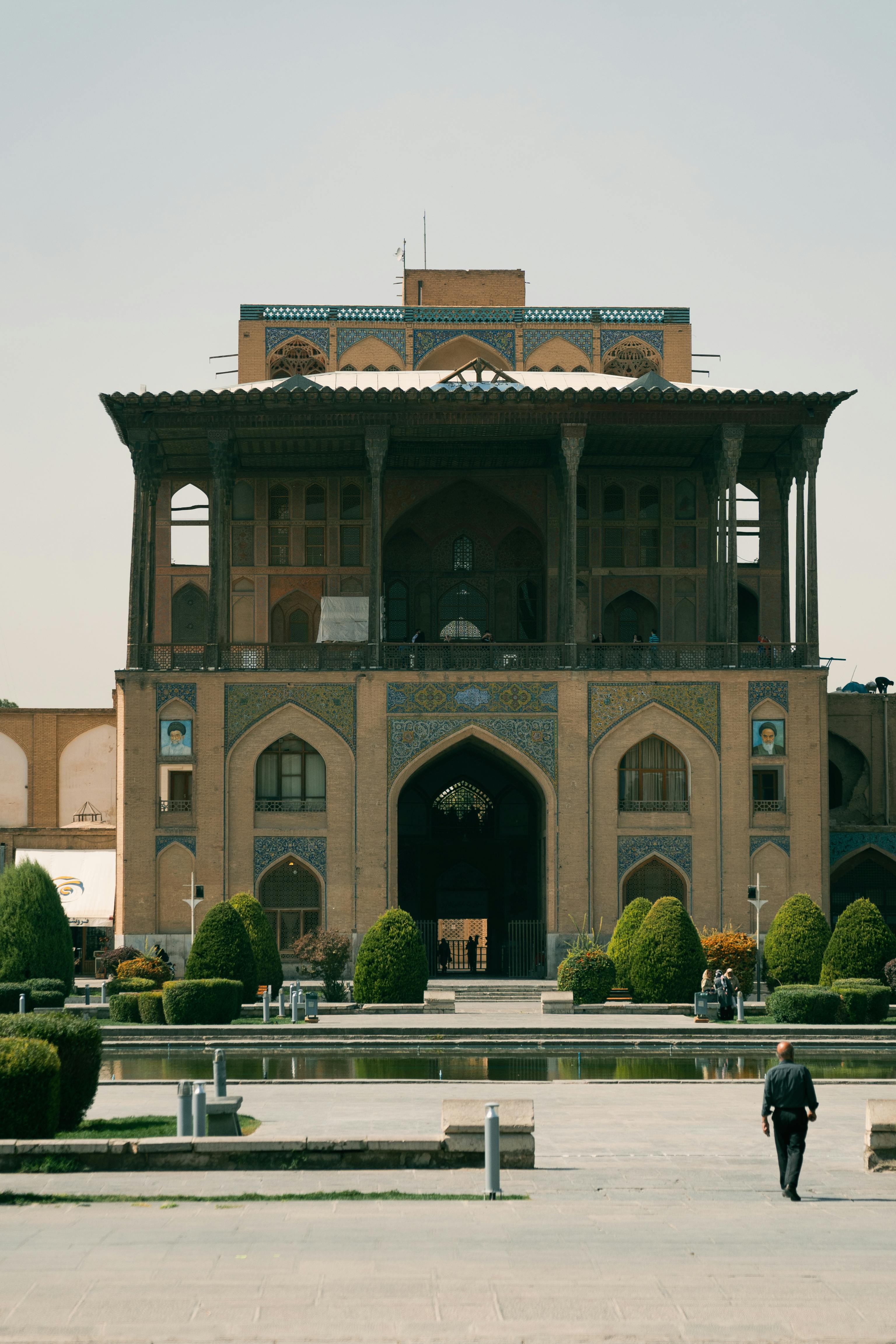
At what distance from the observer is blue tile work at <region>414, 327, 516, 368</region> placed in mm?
47312

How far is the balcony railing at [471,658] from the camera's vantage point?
36625 mm

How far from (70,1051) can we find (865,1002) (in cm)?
1529

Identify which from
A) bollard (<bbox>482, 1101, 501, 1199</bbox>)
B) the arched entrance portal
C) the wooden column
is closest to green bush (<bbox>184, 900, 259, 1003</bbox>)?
the wooden column

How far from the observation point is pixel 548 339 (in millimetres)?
47281

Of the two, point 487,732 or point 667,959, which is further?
point 487,732

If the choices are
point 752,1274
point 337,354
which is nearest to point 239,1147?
point 752,1274

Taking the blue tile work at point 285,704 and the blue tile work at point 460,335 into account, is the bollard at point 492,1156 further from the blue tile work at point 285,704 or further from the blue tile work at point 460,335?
the blue tile work at point 460,335

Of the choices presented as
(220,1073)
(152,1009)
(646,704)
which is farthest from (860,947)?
(220,1073)

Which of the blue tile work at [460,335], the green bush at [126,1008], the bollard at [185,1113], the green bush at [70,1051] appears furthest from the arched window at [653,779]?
the bollard at [185,1113]

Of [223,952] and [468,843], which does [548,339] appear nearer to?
[468,843]

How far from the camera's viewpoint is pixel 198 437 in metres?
38.5

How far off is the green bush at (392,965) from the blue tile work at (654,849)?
7805mm

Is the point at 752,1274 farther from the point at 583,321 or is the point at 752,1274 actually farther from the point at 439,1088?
the point at 583,321

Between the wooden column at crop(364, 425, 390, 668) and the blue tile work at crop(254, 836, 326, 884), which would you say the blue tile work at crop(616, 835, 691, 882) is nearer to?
the blue tile work at crop(254, 836, 326, 884)
